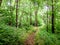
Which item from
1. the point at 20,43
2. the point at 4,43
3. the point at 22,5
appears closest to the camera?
the point at 4,43

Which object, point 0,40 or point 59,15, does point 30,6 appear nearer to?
point 59,15

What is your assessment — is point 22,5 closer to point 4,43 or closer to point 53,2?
point 53,2

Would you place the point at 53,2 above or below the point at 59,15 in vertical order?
above

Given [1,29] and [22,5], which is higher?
[22,5]

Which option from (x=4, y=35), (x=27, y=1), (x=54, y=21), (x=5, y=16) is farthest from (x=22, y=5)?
(x=4, y=35)

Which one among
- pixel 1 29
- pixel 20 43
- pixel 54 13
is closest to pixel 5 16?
pixel 1 29

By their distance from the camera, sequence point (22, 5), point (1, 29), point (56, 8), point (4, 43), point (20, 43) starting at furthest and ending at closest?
point (22, 5) → point (56, 8) → point (20, 43) → point (1, 29) → point (4, 43)

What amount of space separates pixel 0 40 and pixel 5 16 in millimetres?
2626

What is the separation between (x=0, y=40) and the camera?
9.09 metres

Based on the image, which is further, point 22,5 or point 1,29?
point 22,5

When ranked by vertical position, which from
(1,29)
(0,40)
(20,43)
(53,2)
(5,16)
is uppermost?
(53,2)

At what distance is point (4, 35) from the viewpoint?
31.1 feet

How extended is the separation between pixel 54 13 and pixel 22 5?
→ 11.5 metres

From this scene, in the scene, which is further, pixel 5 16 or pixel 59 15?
pixel 59 15
